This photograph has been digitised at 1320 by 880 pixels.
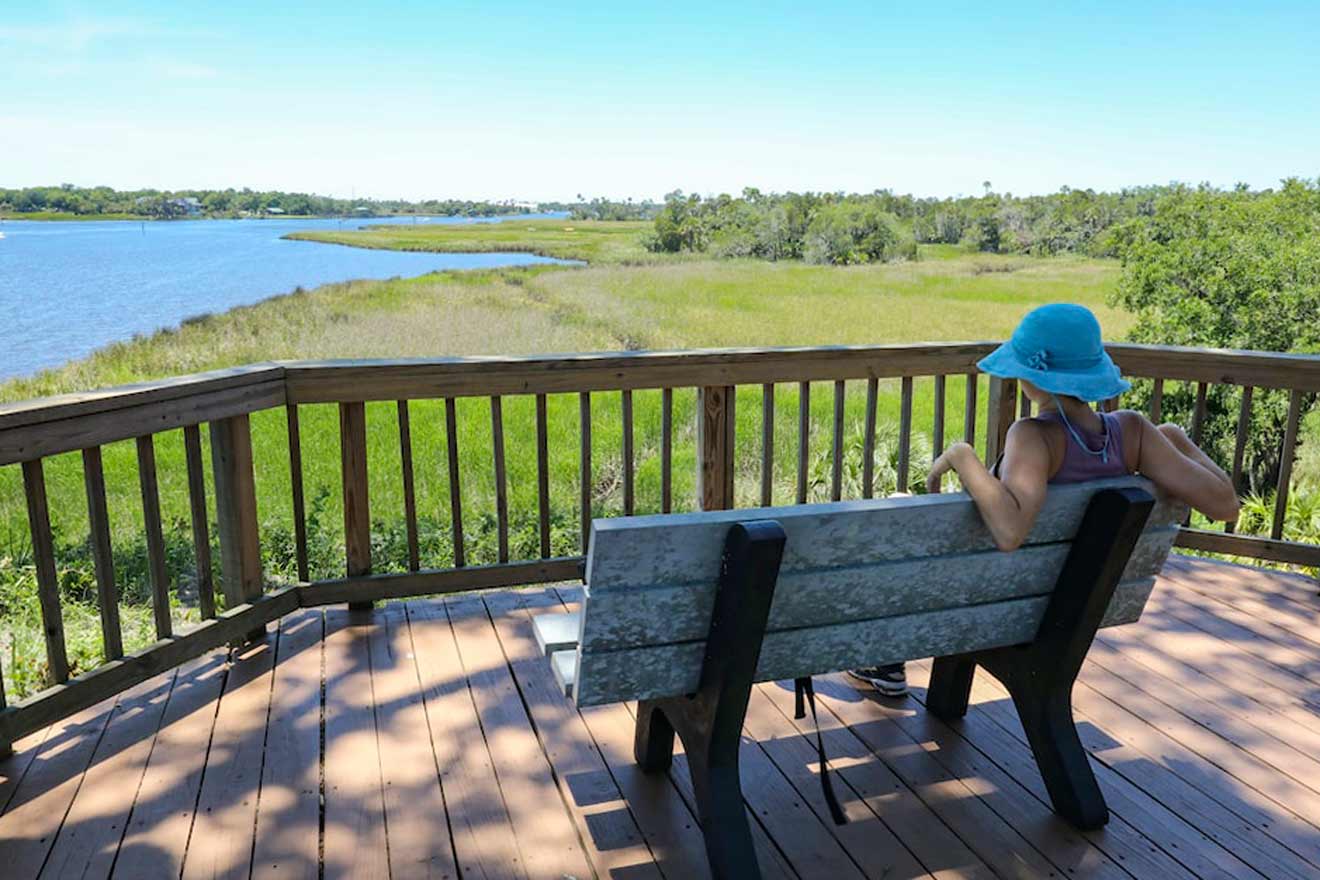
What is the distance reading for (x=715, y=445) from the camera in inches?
146

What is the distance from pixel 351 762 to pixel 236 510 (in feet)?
3.52

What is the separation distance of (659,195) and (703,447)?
56.7m

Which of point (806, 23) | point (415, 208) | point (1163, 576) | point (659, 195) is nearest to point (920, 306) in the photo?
point (806, 23)

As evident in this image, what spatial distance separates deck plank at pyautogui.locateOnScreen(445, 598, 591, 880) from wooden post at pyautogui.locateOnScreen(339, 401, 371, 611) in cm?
39

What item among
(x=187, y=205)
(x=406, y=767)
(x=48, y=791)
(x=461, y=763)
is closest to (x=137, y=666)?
(x=48, y=791)

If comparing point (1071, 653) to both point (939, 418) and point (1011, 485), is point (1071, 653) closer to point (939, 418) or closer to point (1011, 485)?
point (1011, 485)

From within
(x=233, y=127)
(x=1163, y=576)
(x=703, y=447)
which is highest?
(x=233, y=127)

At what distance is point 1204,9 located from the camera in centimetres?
4200

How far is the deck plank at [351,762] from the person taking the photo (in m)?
2.03

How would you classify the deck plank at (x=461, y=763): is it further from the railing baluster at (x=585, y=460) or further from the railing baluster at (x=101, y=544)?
the railing baluster at (x=101, y=544)

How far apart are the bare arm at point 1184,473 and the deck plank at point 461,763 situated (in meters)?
1.58

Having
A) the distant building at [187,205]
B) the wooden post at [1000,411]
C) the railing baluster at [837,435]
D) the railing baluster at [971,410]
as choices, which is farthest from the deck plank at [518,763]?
the distant building at [187,205]

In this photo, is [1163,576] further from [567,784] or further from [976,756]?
[567,784]

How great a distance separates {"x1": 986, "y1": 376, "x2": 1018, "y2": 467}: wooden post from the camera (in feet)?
13.1
